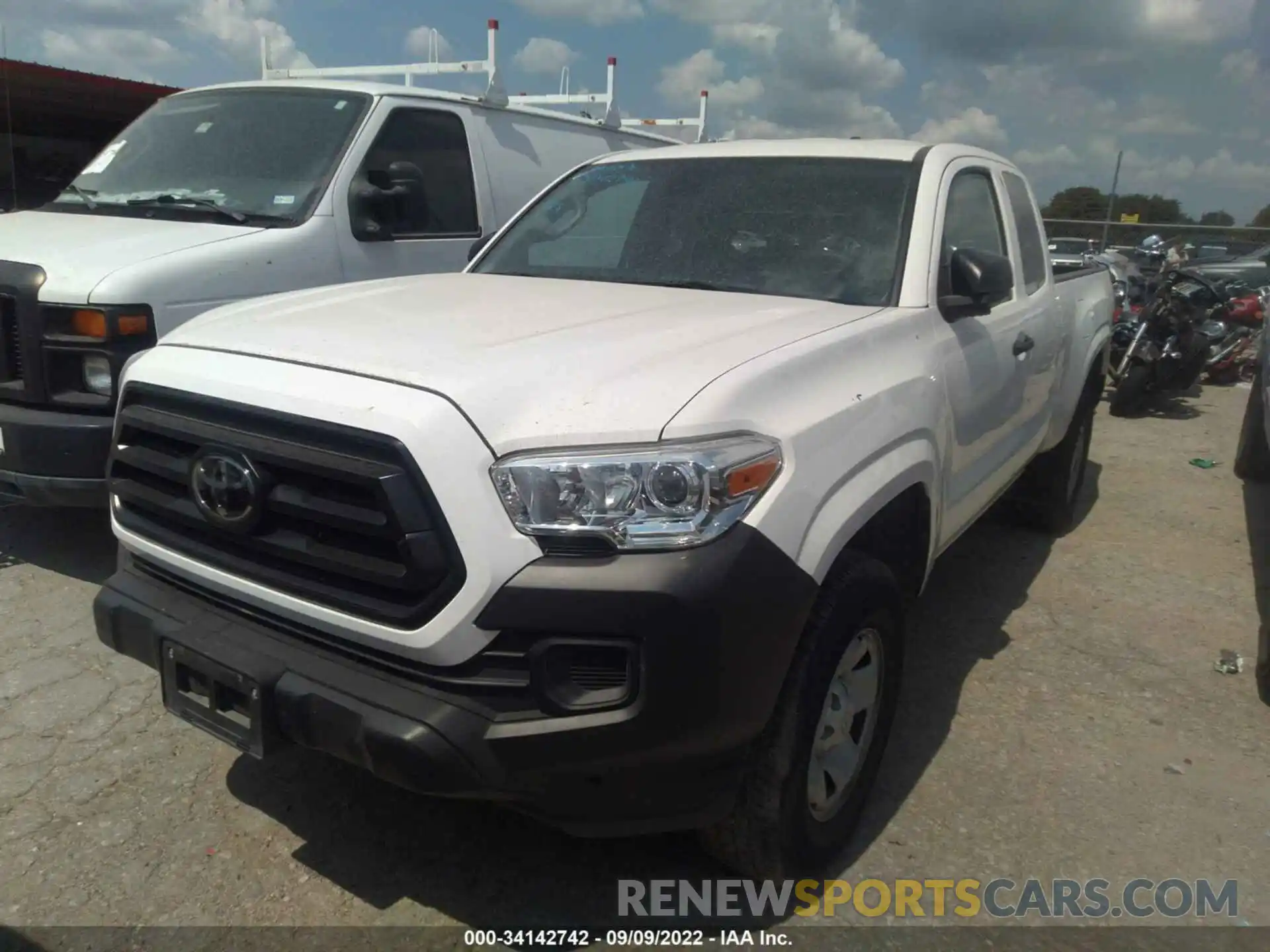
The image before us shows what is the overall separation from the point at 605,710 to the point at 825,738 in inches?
31.8

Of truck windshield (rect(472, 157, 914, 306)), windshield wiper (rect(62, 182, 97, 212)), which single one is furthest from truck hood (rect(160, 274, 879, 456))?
windshield wiper (rect(62, 182, 97, 212))

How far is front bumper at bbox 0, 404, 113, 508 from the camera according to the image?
3752mm

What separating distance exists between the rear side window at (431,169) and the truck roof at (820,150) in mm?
1396

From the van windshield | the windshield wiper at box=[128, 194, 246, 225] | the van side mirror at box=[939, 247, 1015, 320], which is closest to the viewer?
the van side mirror at box=[939, 247, 1015, 320]

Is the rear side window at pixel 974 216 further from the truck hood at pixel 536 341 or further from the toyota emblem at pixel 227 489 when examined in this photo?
the toyota emblem at pixel 227 489

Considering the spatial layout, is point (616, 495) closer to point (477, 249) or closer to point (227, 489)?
point (227, 489)

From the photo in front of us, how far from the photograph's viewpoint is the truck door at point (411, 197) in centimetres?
474

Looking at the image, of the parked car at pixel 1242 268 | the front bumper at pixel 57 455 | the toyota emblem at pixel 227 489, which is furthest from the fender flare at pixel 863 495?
the parked car at pixel 1242 268

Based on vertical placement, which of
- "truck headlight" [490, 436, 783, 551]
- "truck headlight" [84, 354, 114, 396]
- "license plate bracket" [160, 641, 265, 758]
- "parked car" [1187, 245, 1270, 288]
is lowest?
"license plate bracket" [160, 641, 265, 758]

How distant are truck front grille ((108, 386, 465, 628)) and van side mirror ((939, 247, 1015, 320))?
75.0 inches

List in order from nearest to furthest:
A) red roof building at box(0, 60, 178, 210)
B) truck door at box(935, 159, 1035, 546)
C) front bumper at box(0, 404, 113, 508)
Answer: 1. truck door at box(935, 159, 1035, 546)
2. front bumper at box(0, 404, 113, 508)
3. red roof building at box(0, 60, 178, 210)

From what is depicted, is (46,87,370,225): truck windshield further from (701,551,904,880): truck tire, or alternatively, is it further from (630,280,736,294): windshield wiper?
(701,551,904,880): truck tire

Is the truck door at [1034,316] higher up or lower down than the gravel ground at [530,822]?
higher up

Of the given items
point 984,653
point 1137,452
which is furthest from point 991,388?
point 1137,452
